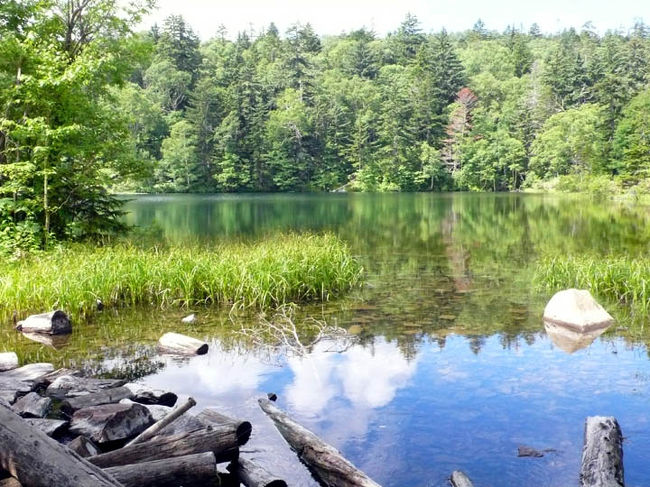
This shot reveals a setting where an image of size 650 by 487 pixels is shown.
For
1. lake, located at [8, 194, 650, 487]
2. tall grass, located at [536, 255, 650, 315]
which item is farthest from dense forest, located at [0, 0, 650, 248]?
lake, located at [8, 194, 650, 487]

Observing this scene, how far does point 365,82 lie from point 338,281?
79470 millimetres

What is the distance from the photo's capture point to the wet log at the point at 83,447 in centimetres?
454

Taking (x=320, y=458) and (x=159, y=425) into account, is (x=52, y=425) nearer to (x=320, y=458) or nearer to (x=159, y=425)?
(x=159, y=425)

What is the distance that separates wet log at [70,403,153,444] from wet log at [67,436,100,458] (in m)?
0.41

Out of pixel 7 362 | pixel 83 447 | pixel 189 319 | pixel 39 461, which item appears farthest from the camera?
pixel 189 319

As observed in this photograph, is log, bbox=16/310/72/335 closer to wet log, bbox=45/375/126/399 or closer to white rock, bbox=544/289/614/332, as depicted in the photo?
wet log, bbox=45/375/126/399

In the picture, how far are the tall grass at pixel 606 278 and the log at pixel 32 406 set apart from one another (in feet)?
33.1

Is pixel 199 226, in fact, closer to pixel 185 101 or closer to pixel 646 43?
pixel 185 101

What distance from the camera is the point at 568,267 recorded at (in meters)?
13.8

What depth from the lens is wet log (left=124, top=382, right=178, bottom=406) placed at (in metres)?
6.36

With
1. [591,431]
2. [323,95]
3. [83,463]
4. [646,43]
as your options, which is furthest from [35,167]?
[646,43]

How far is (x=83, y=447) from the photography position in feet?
15.1

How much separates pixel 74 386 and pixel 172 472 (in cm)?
301

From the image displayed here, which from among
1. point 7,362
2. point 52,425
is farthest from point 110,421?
point 7,362
